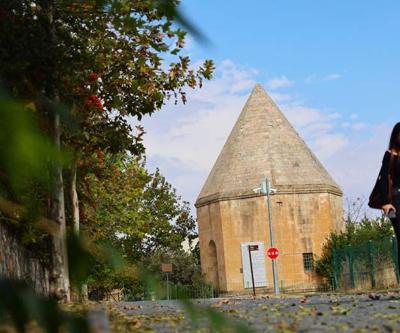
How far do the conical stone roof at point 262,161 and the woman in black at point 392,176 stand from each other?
1687 inches

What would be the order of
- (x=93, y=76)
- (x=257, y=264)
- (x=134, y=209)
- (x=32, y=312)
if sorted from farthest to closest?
1. (x=257, y=264)
2. (x=134, y=209)
3. (x=93, y=76)
4. (x=32, y=312)

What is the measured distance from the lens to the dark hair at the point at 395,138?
25.8ft

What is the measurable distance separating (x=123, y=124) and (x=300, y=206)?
3458cm

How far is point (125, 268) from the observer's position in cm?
80

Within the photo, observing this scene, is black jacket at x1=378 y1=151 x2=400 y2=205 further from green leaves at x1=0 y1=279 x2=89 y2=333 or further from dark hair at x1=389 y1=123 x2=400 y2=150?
green leaves at x1=0 y1=279 x2=89 y2=333

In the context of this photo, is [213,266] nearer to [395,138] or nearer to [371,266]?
[371,266]

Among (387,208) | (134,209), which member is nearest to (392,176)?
(387,208)

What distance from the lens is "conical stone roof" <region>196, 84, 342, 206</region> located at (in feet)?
169

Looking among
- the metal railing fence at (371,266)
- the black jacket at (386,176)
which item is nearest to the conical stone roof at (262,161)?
the metal railing fence at (371,266)

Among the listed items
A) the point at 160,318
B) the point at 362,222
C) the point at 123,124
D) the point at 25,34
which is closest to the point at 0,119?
the point at 160,318

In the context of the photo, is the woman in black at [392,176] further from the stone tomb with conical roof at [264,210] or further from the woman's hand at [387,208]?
the stone tomb with conical roof at [264,210]

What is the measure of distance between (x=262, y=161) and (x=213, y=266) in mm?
6969

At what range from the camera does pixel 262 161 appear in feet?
171

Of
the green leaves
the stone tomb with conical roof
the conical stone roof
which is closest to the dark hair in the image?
the green leaves
